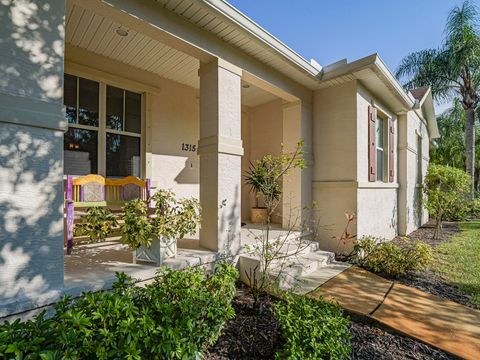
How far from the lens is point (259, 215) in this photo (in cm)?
679

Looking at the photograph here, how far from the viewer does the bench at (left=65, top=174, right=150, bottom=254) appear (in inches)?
138

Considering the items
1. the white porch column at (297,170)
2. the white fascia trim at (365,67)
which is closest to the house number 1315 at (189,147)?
the white porch column at (297,170)

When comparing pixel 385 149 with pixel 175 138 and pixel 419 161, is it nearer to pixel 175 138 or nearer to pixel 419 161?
pixel 419 161

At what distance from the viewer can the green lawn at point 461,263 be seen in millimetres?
3976

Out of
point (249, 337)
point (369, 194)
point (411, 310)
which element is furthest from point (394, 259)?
point (249, 337)

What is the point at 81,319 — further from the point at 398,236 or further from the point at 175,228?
the point at 398,236

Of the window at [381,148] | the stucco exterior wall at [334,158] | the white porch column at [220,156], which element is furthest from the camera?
the window at [381,148]

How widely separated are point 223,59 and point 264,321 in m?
3.47

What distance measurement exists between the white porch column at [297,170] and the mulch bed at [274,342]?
2.76 metres

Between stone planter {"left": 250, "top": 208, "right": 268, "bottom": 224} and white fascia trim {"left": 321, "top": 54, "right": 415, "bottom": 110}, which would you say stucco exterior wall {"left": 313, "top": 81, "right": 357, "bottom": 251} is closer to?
white fascia trim {"left": 321, "top": 54, "right": 415, "bottom": 110}

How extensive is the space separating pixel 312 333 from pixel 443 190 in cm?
930

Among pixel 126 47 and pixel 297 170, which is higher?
pixel 126 47

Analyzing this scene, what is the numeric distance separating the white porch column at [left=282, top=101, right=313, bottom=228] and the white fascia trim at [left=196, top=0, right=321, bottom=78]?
2.76 feet

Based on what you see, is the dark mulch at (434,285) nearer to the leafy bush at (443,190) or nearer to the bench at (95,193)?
the leafy bush at (443,190)
